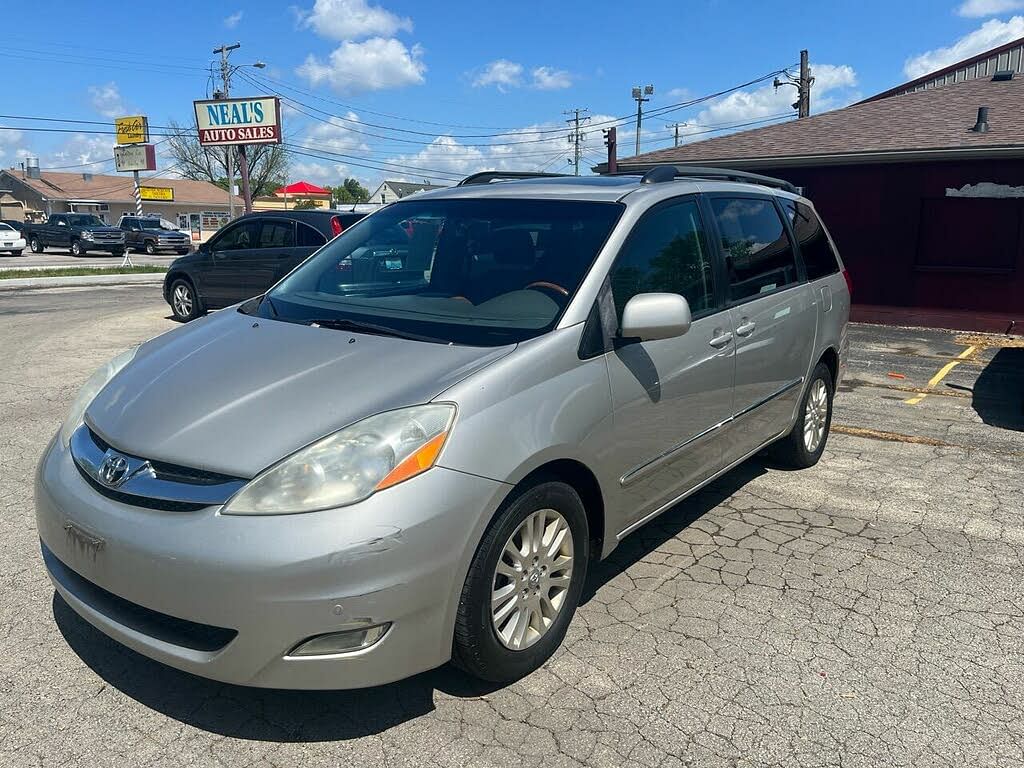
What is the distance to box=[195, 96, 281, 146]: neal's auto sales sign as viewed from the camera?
33.8 m

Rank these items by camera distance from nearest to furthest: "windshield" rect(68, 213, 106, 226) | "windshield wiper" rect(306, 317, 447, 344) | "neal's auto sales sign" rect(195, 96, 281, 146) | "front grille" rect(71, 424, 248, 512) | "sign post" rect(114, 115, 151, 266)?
"front grille" rect(71, 424, 248, 512)
"windshield wiper" rect(306, 317, 447, 344)
"neal's auto sales sign" rect(195, 96, 281, 146)
"windshield" rect(68, 213, 106, 226)
"sign post" rect(114, 115, 151, 266)

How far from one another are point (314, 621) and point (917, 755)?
1.96 meters

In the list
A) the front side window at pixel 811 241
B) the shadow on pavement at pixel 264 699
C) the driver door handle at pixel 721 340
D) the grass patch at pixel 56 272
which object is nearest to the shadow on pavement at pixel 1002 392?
the front side window at pixel 811 241

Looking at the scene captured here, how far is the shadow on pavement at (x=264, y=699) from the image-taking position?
2.63 metres

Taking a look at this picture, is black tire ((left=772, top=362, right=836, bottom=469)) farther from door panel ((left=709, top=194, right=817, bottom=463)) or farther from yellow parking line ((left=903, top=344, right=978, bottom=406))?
yellow parking line ((left=903, top=344, right=978, bottom=406))

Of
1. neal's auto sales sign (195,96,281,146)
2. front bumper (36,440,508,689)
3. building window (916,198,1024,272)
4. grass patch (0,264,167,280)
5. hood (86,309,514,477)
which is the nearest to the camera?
front bumper (36,440,508,689)

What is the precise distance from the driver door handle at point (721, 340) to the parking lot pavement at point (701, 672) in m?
1.07

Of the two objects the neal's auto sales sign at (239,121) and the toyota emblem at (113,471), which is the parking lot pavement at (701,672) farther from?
the neal's auto sales sign at (239,121)

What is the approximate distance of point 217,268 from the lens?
11539mm

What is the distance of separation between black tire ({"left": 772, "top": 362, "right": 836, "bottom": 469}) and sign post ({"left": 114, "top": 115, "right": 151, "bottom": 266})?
54.7m

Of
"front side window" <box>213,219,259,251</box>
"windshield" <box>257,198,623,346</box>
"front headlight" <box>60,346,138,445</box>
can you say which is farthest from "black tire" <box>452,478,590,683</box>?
"front side window" <box>213,219,259,251</box>

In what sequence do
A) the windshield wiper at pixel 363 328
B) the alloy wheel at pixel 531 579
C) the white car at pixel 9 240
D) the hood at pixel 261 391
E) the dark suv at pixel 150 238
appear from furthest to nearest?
the dark suv at pixel 150 238 → the white car at pixel 9 240 → the windshield wiper at pixel 363 328 → the alloy wheel at pixel 531 579 → the hood at pixel 261 391

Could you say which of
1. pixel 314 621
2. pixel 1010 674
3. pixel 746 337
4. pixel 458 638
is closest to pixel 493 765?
pixel 458 638

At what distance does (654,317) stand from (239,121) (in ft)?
117
